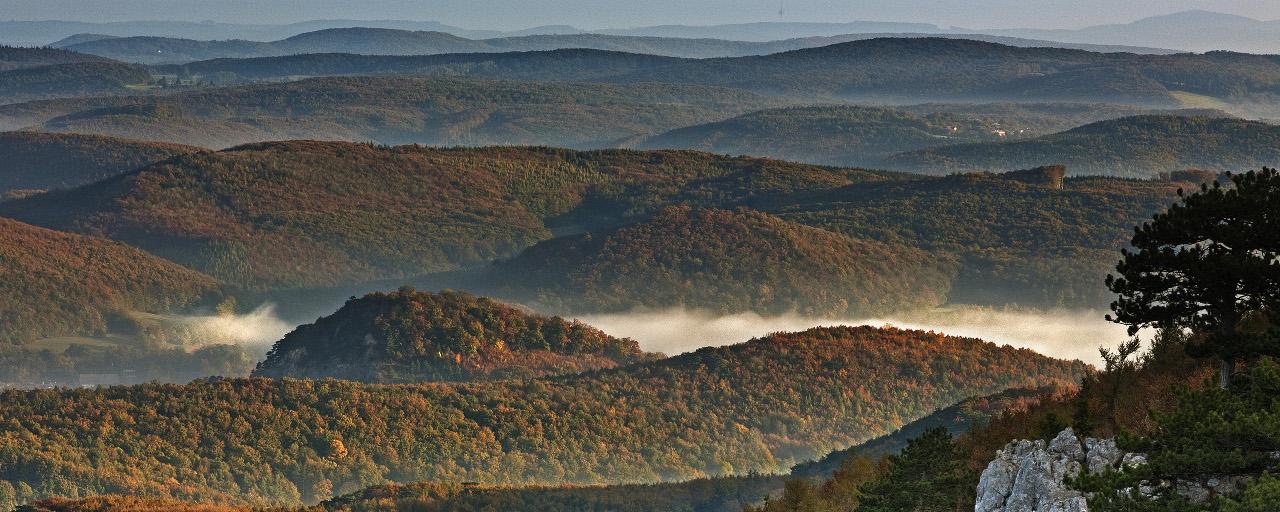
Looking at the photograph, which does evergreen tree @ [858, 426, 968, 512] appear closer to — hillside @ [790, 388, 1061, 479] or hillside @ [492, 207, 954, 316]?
hillside @ [790, 388, 1061, 479]

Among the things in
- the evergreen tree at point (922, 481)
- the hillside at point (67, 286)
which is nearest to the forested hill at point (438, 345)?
the hillside at point (67, 286)

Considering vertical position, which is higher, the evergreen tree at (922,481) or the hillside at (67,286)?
the evergreen tree at (922,481)

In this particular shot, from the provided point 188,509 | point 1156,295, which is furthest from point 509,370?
point 1156,295

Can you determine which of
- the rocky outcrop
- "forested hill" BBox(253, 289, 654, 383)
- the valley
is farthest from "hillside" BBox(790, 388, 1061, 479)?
"forested hill" BBox(253, 289, 654, 383)

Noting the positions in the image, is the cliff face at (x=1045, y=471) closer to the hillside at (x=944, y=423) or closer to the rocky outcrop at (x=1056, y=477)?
the rocky outcrop at (x=1056, y=477)

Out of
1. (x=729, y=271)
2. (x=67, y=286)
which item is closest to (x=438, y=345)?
(x=729, y=271)
